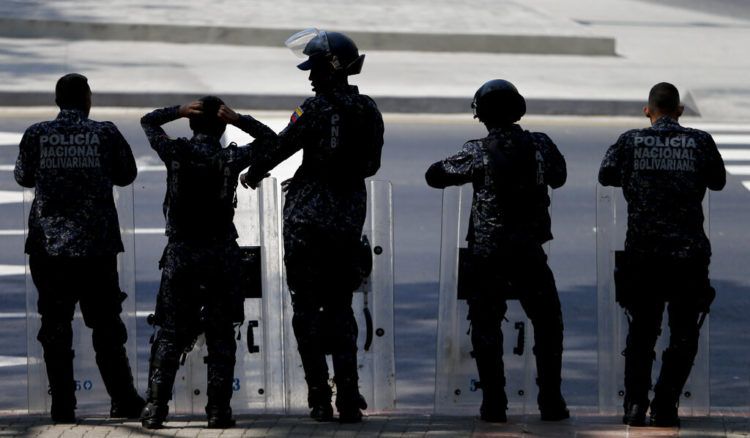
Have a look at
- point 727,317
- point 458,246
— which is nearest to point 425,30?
point 727,317

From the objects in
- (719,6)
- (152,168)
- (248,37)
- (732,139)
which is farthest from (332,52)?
(719,6)

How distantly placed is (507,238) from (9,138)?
11.1 m

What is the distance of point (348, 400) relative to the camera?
798cm

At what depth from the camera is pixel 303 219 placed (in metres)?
7.93

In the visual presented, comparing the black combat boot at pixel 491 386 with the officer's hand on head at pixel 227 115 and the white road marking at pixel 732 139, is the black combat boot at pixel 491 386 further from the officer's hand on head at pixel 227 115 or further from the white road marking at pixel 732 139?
the white road marking at pixel 732 139

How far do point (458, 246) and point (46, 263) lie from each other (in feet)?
6.99

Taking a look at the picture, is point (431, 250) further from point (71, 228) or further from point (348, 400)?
point (71, 228)

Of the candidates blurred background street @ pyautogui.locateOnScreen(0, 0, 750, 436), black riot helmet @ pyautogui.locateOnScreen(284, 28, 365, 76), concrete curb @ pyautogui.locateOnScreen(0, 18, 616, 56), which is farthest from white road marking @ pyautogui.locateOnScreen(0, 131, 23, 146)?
black riot helmet @ pyautogui.locateOnScreen(284, 28, 365, 76)

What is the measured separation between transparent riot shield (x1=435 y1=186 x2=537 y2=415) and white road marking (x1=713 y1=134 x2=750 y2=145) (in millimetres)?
11158

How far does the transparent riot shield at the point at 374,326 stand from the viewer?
27.8 feet

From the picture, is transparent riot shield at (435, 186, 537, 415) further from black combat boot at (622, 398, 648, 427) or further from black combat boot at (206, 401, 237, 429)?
black combat boot at (206, 401, 237, 429)

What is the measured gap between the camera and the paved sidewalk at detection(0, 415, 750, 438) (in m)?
7.63

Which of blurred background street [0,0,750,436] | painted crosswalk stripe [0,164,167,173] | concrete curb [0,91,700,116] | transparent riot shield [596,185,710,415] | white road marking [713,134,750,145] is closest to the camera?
transparent riot shield [596,185,710,415]

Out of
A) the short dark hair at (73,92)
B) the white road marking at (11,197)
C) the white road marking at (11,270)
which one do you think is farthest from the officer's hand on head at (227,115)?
the white road marking at (11,197)
